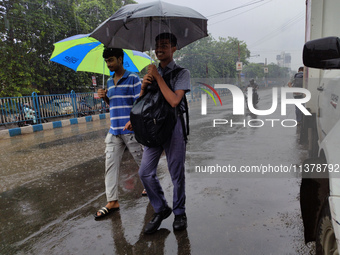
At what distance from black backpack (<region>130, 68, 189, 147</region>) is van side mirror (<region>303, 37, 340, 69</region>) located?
1.10 metres

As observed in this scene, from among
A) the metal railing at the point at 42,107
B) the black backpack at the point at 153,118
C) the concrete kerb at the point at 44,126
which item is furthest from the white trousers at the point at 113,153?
the metal railing at the point at 42,107

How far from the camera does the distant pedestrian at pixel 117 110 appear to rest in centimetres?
294

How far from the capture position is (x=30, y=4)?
14.9m

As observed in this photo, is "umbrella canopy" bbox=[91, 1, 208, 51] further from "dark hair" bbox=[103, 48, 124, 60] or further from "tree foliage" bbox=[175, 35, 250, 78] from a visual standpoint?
"tree foliage" bbox=[175, 35, 250, 78]

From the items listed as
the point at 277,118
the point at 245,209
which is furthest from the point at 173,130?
the point at 277,118

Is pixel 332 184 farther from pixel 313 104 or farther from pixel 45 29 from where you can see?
pixel 45 29

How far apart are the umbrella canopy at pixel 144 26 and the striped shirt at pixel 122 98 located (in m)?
0.37

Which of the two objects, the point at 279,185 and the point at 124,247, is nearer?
the point at 124,247

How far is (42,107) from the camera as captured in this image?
38.1 ft

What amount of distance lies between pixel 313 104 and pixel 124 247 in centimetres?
270

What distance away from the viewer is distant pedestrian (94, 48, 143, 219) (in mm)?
2943

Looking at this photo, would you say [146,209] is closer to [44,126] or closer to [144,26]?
[144,26]

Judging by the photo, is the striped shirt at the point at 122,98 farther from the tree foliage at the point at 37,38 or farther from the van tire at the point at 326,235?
the tree foliage at the point at 37,38

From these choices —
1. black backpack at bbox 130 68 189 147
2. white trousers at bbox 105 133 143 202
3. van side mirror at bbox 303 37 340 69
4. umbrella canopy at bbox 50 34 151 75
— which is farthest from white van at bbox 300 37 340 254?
umbrella canopy at bbox 50 34 151 75
